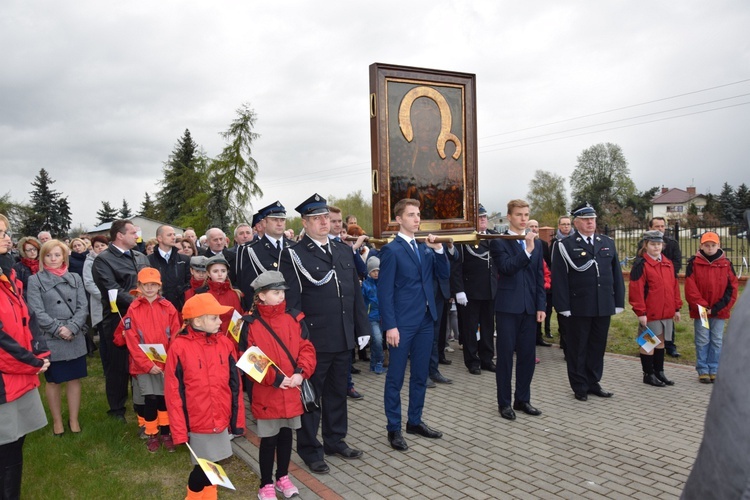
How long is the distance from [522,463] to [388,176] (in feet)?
9.36

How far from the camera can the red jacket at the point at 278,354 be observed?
410cm

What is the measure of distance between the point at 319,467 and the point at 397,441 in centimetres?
85

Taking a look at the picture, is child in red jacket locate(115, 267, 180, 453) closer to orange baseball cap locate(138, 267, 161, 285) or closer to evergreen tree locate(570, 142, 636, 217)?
orange baseball cap locate(138, 267, 161, 285)

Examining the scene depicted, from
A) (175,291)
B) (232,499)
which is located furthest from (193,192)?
(232,499)

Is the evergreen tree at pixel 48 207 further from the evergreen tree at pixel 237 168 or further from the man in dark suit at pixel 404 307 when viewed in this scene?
the man in dark suit at pixel 404 307

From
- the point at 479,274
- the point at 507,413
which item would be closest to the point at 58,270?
the point at 507,413

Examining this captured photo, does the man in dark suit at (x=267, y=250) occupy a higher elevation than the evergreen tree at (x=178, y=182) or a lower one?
lower

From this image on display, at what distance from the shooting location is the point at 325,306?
492 centimetres

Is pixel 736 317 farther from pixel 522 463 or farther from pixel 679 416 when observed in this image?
pixel 679 416

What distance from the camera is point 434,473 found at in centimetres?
459

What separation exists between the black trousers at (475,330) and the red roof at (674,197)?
9243 centimetres

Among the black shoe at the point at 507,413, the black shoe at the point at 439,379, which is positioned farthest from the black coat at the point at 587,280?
the black shoe at the point at 439,379

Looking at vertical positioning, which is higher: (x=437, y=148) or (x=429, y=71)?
(x=429, y=71)

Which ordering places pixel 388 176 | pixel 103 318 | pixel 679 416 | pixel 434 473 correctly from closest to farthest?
1. pixel 434 473
2. pixel 388 176
3. pixel 679 416
4. pixel 103 318
